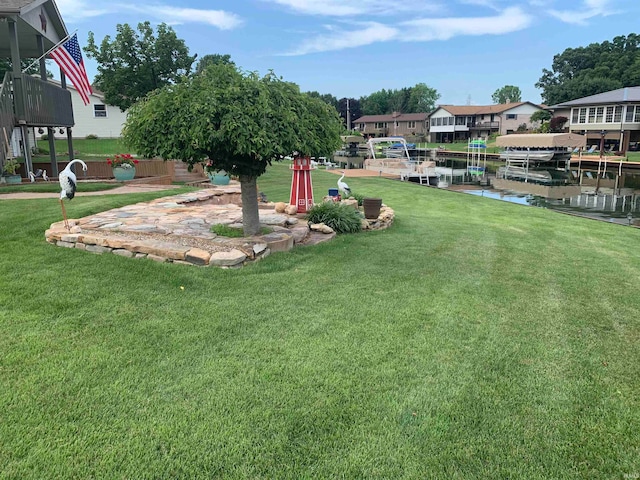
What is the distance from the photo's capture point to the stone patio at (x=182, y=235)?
16.7 ft

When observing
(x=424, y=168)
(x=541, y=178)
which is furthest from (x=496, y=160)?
(x=424, y=168)

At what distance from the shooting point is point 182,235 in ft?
18.9

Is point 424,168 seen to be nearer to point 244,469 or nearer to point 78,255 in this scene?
point 78,255

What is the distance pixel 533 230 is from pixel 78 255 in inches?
307

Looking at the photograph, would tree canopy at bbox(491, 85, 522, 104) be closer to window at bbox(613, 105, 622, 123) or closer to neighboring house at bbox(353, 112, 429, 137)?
neighboring house at bbox(353, 112, 429, 137)

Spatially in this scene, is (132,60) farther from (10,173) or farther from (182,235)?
(182,235)

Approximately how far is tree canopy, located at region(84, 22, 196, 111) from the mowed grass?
87.5 ft

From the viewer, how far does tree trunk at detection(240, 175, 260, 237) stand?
19.4 feet

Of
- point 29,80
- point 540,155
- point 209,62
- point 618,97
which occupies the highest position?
point 618,97

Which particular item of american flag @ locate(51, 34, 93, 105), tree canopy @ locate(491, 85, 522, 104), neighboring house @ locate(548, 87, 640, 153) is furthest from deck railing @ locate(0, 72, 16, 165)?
tree canopy @ locate(491, 85, 522, 104)

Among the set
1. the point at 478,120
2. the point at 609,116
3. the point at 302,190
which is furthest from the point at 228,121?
the point at 478,120

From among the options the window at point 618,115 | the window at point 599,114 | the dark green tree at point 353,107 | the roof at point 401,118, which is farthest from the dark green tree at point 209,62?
the dark green tree at point 353,107

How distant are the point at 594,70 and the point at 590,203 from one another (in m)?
47.3

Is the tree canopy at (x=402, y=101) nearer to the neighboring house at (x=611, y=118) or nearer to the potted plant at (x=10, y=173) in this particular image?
the neighboring house at (x=611, y=118)
